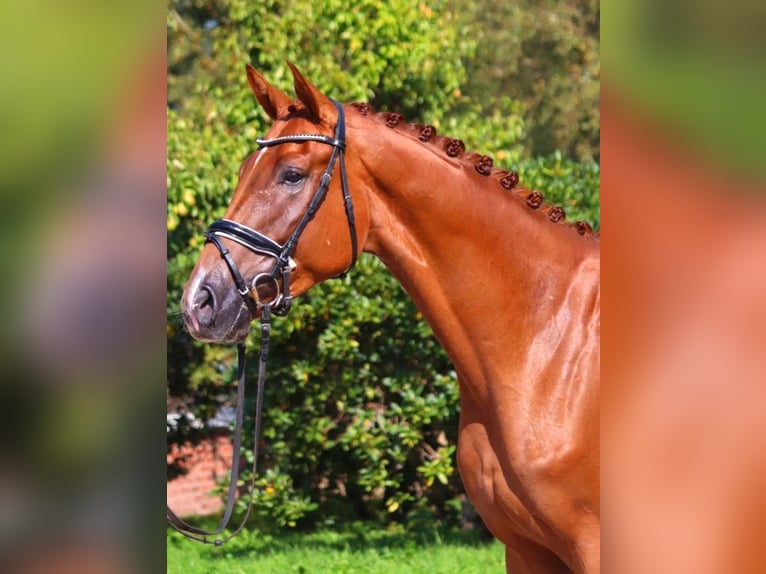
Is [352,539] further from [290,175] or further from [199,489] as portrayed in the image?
[290,175]

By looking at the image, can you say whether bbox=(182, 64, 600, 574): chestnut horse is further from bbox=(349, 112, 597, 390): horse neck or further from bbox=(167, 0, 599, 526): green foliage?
bbox=(167, 0, 599, 526): green foliage

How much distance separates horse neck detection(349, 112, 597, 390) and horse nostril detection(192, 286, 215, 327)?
0.56m

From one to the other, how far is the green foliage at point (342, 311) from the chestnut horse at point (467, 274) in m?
2.90

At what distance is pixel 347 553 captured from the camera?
5867 millimetres

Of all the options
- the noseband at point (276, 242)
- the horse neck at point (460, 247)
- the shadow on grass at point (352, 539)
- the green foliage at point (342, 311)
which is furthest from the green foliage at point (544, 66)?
the noseband at point (276, 242)

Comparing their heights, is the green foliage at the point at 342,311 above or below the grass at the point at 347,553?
above

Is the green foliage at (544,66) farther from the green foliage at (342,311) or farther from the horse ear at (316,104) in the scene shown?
the horse ear at (316,104)

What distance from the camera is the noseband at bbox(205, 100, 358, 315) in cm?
272

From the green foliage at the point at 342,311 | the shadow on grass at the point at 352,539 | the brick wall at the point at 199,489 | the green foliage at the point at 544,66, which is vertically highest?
the green foliage at the point at 544,66

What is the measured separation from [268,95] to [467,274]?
0.91 m

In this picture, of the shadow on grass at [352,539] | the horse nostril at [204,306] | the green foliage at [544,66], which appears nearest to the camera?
the horse nostril at [204,306]

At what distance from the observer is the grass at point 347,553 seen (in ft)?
18.0
